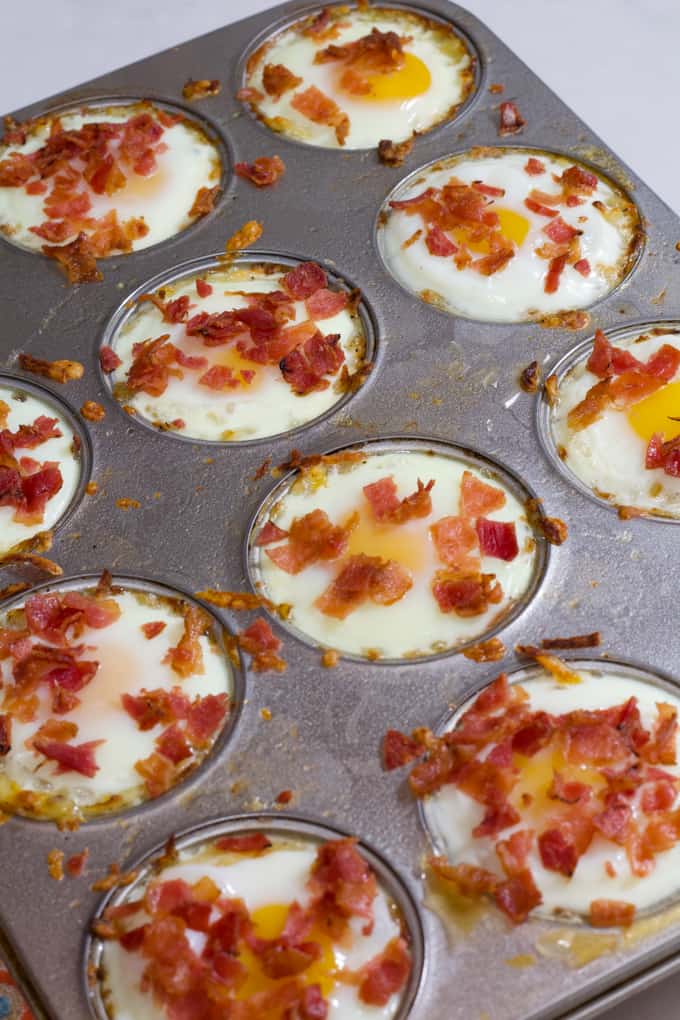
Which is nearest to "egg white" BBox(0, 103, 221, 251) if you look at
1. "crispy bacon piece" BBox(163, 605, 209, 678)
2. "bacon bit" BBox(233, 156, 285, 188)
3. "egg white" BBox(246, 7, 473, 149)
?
"bacon bit" BBox(233, 156, 285, 188)

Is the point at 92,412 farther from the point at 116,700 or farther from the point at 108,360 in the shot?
the point at 116,700

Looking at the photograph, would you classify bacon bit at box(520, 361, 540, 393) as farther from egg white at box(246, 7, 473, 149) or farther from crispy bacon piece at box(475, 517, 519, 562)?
egg white at box(246, 7, 473, 149)

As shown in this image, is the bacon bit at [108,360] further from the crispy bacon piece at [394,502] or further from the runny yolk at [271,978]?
the runny yolk at [271,978]

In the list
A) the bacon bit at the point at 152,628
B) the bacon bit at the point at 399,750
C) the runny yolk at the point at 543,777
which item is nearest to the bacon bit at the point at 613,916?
the runny yolk at the point at 543,777

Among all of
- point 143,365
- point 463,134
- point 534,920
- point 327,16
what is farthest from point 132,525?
point 327,16

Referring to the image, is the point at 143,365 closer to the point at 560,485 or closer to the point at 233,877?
the point at 560,485

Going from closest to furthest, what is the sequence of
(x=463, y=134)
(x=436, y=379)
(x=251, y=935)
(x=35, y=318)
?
(x=251, y=935)
(x=436, y=379)
(x=35, y=318)
(x=463, y=134)
